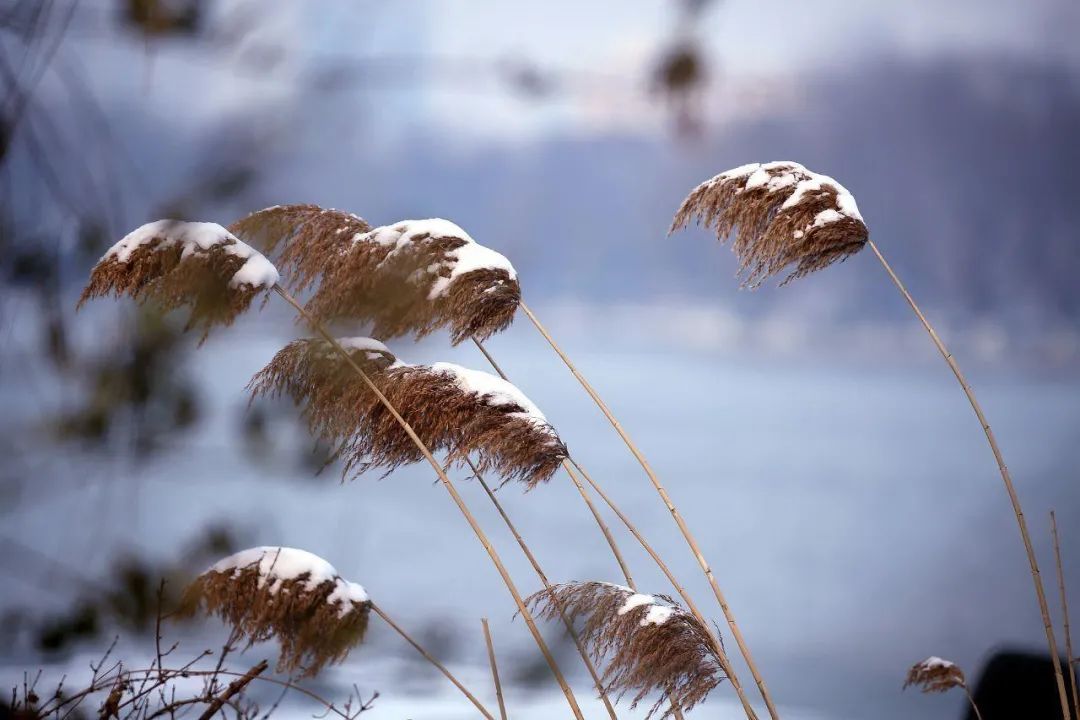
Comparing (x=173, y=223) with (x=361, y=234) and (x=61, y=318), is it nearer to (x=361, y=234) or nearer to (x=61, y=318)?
(x=61, y=318)

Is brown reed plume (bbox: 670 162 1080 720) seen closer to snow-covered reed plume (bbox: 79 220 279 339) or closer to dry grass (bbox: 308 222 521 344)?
dry grass (bbox: 308 222 521 344)

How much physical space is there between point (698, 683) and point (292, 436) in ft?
4.01

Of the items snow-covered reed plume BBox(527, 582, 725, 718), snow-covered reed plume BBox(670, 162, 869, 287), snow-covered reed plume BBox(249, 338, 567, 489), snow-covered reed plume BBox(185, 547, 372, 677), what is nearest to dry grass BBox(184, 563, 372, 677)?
snow-covered reed plume BBox(185, 547, 372, 677)

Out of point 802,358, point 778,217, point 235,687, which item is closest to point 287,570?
point 235,687

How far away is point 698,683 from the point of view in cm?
202

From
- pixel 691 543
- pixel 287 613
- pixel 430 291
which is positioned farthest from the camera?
pixel 691 543

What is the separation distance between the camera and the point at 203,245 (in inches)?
66.7

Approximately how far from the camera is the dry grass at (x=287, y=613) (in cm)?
177

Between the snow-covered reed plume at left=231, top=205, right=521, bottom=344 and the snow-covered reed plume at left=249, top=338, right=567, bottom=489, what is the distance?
3.4 inches

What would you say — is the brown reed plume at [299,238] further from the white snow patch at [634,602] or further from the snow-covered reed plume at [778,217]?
the white snow patch at [634,602]

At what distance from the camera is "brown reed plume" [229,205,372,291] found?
211 cm

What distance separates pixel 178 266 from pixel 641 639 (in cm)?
96

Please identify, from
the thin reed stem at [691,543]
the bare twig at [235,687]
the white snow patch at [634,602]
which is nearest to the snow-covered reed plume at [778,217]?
the thin reed stem at [691,543]

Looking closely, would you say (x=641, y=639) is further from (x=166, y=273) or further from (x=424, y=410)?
(x=166, y=273)
